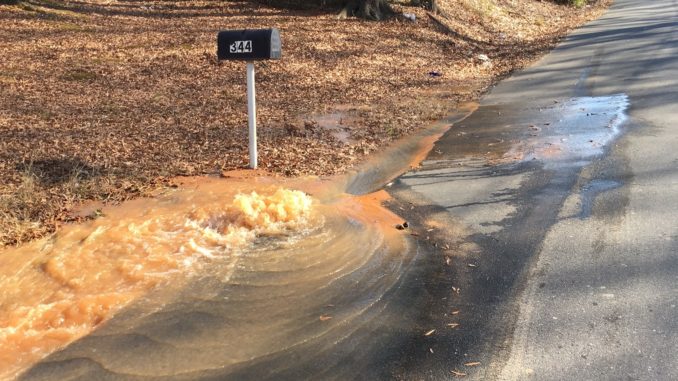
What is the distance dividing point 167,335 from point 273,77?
9.67 metres

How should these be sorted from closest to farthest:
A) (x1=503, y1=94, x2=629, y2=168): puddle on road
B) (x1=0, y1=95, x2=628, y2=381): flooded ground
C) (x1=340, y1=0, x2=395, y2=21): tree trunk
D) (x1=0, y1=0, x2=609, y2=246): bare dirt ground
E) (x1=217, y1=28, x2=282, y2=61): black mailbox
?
1. (x1=0, y1=95, x2=628, y2=381): flooded ground
2. (x1=217, y1=28, x2=282, y2=61): black mailbox
3. (x1=0, y1=0, x2=609, y2=246): bare dirt ground
4. (x1=503, y1=94, x2=629, y2=168): puddle on road
5. (x1=340, y1=0, x2=395, y2=21): tree trunk

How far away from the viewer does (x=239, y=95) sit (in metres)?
10.7

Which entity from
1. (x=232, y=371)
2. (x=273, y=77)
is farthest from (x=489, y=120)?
(x=232, y=371)

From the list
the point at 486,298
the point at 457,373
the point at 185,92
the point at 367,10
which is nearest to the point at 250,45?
the point at 486,298

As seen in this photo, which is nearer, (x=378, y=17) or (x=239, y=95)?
(x=239, y=95)

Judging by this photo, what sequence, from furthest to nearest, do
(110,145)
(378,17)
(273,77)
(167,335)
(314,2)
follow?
(314,2) → (378,17) → (273,77) → (110,145) → (167,335)

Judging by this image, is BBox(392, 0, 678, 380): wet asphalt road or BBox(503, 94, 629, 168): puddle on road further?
BBox(503, 94, 629, 168): puddle on road

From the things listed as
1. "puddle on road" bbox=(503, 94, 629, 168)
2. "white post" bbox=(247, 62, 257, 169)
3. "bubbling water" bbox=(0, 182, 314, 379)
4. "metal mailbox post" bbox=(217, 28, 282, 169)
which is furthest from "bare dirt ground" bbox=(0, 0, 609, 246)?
"puddle on road" bbox=(503, 94, 629, 168)

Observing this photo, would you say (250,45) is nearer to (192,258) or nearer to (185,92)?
(192,258)

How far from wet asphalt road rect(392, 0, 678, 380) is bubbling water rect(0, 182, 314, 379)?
1726mm

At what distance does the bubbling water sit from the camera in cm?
365

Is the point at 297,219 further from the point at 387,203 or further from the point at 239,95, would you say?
the point at 239,95

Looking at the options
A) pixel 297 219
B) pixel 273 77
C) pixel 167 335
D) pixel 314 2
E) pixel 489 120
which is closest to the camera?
pixel 167 335

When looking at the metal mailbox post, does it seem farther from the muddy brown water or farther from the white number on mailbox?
the muddy brown water
